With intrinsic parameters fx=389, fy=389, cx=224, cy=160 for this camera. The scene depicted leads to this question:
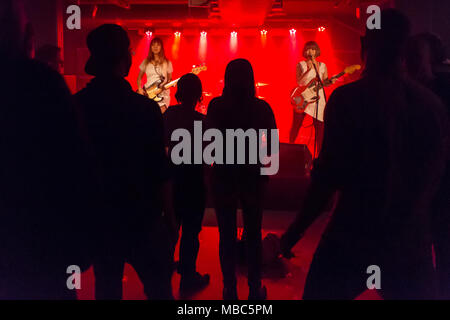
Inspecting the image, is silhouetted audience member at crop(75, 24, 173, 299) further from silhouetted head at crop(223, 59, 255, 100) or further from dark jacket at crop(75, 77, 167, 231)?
silhouetted head at crop(223, 59, 255, 100)

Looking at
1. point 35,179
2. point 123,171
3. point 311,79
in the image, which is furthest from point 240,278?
point 311,79

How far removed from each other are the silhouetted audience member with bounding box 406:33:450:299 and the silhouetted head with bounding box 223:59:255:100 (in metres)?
0.91

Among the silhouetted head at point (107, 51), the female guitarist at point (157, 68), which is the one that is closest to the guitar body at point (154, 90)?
the female guitarist at point (157, 68)

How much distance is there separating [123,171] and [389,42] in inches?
44.4

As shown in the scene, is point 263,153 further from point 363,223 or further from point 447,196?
point 363,223

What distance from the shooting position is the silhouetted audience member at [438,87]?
194cm

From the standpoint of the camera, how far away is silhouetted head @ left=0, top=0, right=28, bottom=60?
1.33 m

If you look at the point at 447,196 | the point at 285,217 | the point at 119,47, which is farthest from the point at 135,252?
the point at 285,217

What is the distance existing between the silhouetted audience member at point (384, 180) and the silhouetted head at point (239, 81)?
1114 millimetres

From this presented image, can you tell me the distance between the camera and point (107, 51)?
1.66m

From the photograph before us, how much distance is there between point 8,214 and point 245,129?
4.91ft

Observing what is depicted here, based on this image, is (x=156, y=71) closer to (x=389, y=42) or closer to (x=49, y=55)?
(x=49, y=55)

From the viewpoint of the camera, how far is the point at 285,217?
4.81m
